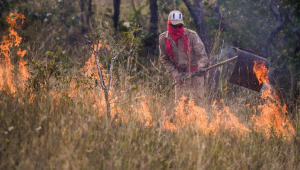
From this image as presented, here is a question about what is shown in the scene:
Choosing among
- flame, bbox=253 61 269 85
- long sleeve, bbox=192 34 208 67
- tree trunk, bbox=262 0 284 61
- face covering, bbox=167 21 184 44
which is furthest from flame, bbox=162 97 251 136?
tree trunk, bbox=262 0 284 61

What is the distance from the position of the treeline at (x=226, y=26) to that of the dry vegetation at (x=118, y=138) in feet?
7.69

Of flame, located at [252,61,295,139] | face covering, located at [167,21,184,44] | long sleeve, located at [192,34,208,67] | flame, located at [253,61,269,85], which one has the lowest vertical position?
flame, located at [252,61,295,139]

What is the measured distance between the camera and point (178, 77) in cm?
525

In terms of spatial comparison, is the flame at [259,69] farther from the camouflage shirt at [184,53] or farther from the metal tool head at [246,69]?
the camouflage shirt at [184,53]

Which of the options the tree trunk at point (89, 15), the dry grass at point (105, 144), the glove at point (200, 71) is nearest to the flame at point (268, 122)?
the dry grass at point (105, 144)

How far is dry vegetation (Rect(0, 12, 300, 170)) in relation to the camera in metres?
3.04

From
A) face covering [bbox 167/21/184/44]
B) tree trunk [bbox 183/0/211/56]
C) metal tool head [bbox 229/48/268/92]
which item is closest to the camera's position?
metal tool head [bbox 229/48/268/92]

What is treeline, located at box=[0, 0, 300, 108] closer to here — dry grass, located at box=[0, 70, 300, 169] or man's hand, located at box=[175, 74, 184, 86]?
man's hand, located at box=[175, 74, 184, 86]

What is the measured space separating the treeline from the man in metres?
0.98

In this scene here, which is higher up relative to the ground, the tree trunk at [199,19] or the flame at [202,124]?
the tree trunk at [199,19]

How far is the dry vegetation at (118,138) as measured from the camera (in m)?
3.04

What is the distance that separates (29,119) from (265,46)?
5738 mm

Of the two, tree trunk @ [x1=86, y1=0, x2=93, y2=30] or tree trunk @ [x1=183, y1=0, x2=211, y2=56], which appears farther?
tree trunk @ [x1=86, y1=0, x2=93, y2=30]

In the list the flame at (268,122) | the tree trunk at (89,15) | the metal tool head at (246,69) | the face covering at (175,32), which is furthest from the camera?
the tree trunk at (89,15)
